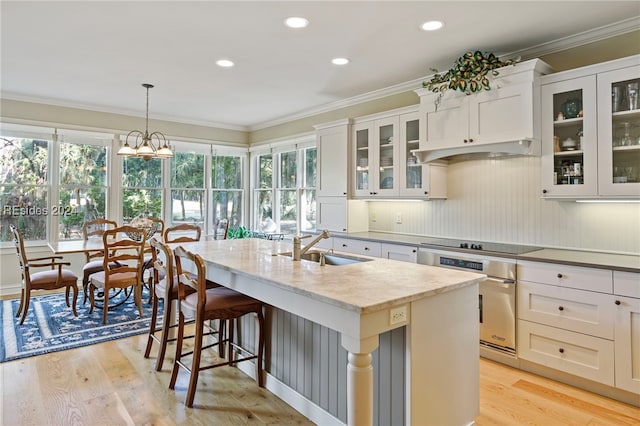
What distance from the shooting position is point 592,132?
2740mm

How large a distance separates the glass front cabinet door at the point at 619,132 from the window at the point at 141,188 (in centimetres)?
559

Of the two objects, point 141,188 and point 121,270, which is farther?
point 141,188

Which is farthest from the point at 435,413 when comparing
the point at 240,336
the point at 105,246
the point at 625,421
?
the point at 105,246

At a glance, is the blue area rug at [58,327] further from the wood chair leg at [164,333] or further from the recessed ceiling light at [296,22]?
the recessed ceiling light at [296,22]

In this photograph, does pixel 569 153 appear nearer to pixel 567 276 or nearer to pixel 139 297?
pixel 567 276

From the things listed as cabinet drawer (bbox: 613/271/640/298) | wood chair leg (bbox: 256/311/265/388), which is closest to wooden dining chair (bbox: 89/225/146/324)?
wood chair leg (bbox: 256/311/265/388)

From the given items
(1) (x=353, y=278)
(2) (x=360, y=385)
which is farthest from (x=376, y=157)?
(2) (x=360, y=385)

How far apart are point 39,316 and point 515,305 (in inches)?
182

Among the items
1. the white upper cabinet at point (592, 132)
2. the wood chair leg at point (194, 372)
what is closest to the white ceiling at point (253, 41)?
the white upper cabinet at point (592, 132)

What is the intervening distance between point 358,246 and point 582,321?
2139 mm

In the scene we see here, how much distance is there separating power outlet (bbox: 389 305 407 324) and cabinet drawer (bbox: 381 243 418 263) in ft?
6.47

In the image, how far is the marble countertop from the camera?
1579 millimetres

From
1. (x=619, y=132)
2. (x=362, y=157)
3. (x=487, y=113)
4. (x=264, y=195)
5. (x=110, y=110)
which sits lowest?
(x=264, y=195)

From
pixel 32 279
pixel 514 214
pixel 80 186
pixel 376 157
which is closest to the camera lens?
pixel 514 214
